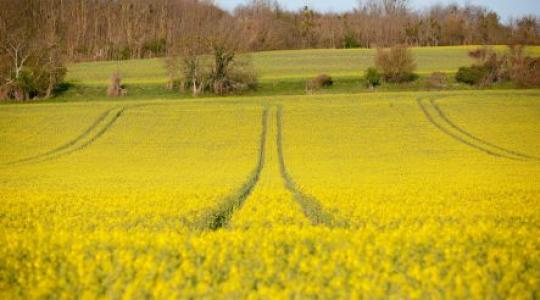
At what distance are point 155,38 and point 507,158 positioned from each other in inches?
3065

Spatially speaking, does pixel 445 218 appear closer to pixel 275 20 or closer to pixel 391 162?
pixel 391 162

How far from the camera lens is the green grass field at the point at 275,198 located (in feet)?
23.9

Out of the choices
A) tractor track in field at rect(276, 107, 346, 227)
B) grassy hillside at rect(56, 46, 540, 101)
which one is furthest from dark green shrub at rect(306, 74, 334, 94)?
tractor track in field at rect(276, 107, 346, 227)

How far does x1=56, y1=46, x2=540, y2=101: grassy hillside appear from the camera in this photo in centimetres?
5644

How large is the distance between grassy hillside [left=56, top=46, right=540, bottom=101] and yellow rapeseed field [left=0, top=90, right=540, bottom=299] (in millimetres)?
16139

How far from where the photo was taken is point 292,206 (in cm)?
1373

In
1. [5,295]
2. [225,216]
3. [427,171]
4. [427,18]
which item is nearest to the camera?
[5,295]

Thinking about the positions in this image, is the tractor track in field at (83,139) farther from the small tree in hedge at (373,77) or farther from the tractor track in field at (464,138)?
the small tree in hedge at (373,77)

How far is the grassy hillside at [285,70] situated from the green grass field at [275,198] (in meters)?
9.49

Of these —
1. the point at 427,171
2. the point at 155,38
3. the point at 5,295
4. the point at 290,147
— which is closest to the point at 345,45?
the point at 155,38

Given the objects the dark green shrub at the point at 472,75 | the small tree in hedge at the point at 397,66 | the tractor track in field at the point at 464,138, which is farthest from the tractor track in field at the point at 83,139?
the dark green shrub at the point at 472,75

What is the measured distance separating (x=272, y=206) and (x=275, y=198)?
1.64 meters

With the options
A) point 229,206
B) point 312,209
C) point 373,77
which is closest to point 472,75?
point 373,77

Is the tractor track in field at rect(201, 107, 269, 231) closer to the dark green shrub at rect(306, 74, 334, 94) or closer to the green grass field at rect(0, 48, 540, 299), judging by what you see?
the green grass field at rect(0, 48, 540, 299)
